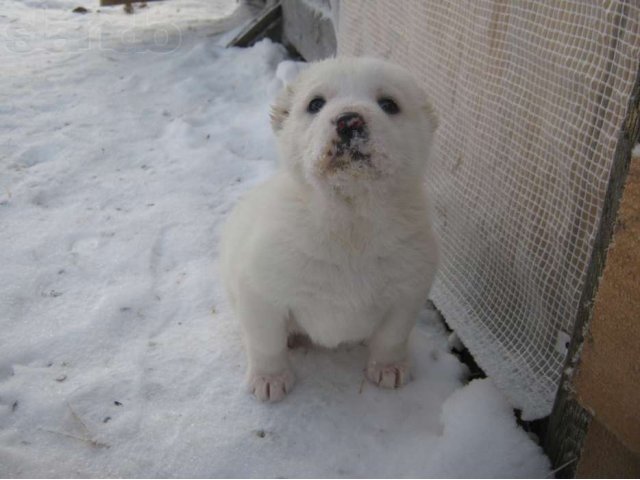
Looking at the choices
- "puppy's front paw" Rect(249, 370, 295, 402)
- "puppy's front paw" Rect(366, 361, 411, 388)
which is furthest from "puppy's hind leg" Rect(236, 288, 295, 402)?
"puppy's front paw" Rect(366, 361, 411, 388)

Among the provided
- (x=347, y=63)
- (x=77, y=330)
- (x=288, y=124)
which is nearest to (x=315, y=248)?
(x=288, y=124)

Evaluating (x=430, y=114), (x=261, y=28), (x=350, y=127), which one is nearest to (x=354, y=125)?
(x=350, y=127)

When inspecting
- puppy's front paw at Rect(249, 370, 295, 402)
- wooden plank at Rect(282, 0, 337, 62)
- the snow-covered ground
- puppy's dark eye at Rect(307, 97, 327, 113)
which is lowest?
the snow-covered ground

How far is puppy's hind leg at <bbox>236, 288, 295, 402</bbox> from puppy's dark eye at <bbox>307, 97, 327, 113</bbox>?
0.74m

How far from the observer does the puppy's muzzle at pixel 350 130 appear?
6.73 ft

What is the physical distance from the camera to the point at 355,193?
222cm

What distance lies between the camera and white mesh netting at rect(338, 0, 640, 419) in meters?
2.07

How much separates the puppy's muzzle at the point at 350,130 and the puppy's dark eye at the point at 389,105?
354 millimetres

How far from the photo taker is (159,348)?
9.14ft

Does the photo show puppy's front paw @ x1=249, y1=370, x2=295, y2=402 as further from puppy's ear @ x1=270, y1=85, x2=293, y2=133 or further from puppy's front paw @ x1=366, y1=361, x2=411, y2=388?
puppy's ear @ x1=270, y1=85, x2=293, y2=133

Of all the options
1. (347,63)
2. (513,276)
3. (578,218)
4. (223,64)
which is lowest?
(223,64)

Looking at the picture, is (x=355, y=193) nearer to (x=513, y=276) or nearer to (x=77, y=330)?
(x=513, y=276)

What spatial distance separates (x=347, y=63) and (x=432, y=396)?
4.64ft

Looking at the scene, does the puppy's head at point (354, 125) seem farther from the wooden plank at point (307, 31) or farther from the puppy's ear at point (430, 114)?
the wooden plank at point (307, 31)
